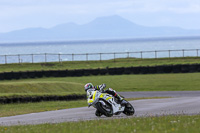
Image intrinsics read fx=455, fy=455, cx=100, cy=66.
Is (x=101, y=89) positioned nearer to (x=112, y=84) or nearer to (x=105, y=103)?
(x=105, y=103)

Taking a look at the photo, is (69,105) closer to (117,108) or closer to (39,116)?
(39,116)

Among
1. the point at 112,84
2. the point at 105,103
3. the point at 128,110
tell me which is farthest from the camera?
the point at 112,84

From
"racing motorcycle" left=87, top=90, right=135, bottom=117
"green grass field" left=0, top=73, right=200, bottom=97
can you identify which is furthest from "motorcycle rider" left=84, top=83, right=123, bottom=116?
"green grass field" left=0, top=73, right=200, bottom=97

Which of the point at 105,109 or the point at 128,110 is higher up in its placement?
the point at 105,109

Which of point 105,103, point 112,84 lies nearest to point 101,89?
point 105,103

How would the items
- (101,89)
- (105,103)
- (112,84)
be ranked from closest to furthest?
(101,89) < (105,103) < (112,84)

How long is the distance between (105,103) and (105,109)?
0.80ft

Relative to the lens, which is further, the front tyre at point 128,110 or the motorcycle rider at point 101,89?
the front tyre at point 128,110

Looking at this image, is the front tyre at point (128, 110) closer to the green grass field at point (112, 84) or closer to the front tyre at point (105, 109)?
the front tyre at point (105, 109)

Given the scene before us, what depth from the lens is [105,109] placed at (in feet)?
53.9

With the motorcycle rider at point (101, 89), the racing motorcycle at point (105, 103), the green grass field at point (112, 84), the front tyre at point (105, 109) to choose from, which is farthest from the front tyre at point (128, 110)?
the green grass field at point (112, 84)

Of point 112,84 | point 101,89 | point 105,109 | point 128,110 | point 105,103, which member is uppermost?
point 101,89

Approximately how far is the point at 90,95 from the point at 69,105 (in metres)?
9.05

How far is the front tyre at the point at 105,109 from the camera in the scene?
16186 millimetres
